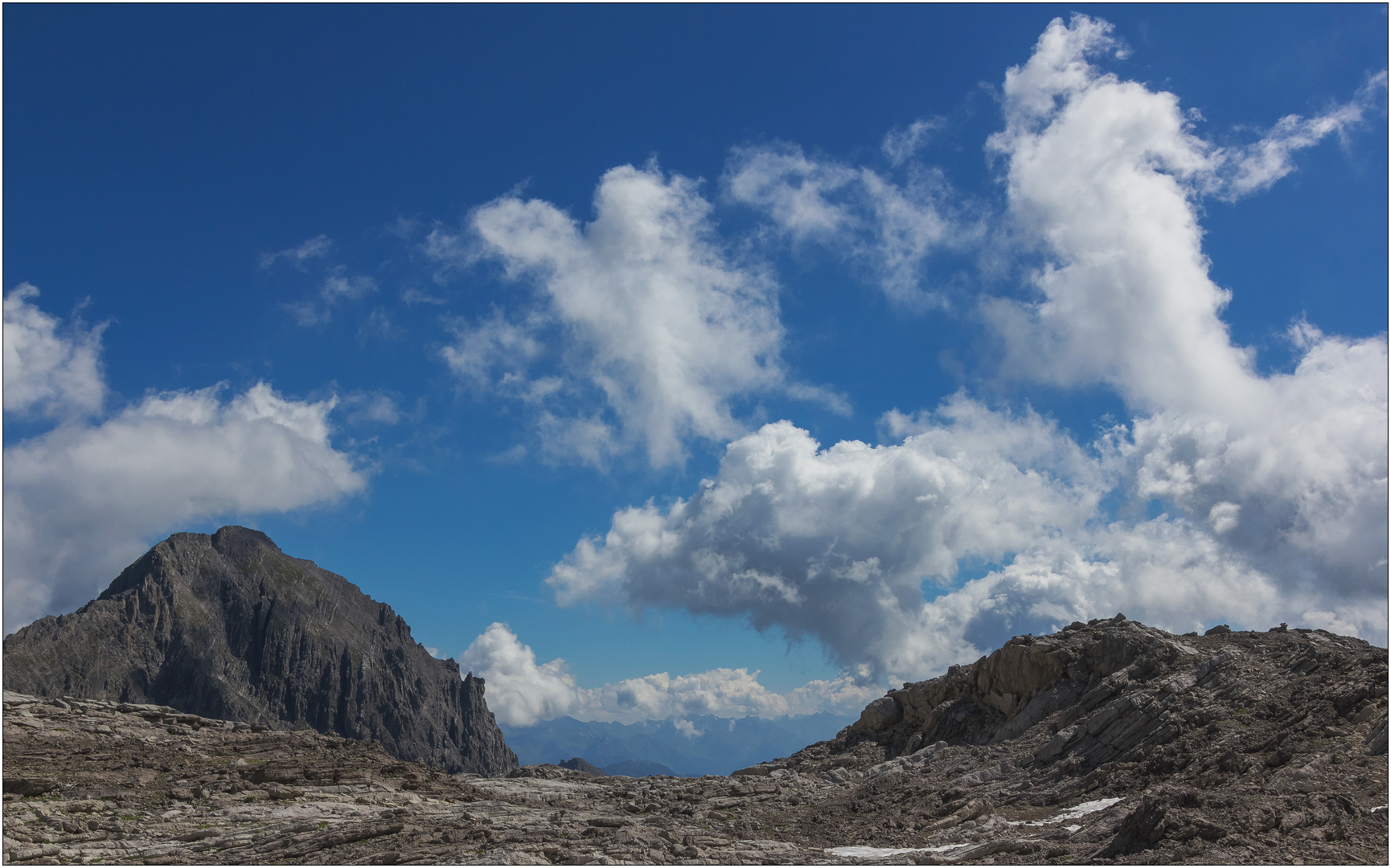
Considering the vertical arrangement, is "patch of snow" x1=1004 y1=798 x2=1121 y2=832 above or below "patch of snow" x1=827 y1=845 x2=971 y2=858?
above

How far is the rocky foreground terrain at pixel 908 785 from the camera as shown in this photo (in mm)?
27156

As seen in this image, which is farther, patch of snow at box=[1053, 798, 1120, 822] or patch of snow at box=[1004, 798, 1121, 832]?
patch of snow at box=[1053, 798, 1120, 822]

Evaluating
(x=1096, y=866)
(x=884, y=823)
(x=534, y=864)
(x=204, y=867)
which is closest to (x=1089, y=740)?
(x=884, y=823)

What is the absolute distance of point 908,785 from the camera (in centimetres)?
4597

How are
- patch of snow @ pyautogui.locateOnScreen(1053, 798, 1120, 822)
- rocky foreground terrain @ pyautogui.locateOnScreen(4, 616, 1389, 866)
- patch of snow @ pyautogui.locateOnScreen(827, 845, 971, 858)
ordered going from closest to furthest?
rocky foreground terrain @ pyautogui.locateOnScreen(4, 616, 1389, 866), patch of snow @ pyautogui.locateOnScreen(827, 845, 971, 858), patch of snow @ pyautogui.locateOnScreen(1053, 798, 1120, 822)

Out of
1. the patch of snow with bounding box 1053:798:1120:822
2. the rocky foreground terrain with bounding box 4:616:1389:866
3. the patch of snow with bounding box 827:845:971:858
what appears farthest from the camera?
the patch of snow with bounding box 1053:798:1120:822

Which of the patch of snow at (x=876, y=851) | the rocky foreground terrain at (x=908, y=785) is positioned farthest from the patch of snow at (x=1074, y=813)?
the patch of snow at (x=876, y=851)

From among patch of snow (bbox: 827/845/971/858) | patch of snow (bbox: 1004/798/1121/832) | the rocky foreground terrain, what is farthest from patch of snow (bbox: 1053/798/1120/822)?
patch of snow (bbox: 827/845/971/858)

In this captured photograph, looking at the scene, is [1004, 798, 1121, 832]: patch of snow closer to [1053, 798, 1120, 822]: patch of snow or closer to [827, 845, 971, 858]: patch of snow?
[1053, 798, 1120, 822]: patch of snow

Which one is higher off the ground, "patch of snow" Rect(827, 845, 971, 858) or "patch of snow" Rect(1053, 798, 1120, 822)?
"patch of snow" Rect(1053, 798, 1120, 822)

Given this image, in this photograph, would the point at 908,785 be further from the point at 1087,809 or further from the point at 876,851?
the point at 876,851

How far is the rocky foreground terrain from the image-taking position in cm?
2716

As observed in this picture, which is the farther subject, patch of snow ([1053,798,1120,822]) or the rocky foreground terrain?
patch of snow ([1053,798,1120,822])

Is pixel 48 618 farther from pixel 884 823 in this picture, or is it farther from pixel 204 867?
pixel 884 823
